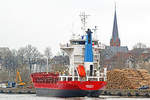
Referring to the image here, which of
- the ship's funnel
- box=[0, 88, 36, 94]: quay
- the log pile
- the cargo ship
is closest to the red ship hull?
the cargo ship

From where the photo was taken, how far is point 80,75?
62500mm

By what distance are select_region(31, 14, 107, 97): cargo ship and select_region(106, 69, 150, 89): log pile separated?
11970 mm

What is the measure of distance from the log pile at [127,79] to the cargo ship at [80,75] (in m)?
12.0

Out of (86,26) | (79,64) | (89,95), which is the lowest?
(89,95)

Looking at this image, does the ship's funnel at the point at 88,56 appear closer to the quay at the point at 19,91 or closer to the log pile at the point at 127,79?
the log pile at the point at 127,79

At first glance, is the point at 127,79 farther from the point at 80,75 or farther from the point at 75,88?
the point at 75,88

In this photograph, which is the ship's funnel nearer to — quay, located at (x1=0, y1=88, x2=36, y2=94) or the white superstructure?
the white superstructure

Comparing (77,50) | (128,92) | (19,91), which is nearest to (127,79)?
(128,92)

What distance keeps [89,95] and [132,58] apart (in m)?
73.0

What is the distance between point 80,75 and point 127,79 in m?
16.7

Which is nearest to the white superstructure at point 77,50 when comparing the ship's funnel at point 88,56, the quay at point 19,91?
the ship's funnel at point 88,56

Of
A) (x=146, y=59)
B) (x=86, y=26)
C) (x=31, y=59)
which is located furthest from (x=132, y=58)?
(x=86, y=26)

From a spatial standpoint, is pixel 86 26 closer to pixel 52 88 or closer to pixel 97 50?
pixel 97 50

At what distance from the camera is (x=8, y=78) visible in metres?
127
